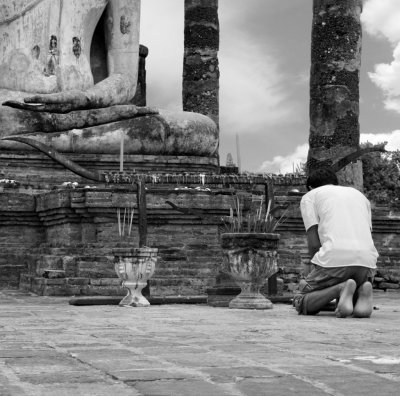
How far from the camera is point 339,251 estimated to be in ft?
22.0

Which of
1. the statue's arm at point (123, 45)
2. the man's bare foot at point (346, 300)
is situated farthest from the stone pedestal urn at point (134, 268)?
Answer: the statue's arm at point (123, 45)

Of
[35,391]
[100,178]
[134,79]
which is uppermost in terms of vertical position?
[134,79]

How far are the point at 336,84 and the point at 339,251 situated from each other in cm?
708

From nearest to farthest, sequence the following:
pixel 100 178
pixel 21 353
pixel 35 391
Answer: pixel 35 391 < pixel 21 353 < pixel 100 178

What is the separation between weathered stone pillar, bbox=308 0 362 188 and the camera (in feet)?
43.8

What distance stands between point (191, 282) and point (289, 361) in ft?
20.4

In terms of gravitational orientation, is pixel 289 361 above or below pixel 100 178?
below

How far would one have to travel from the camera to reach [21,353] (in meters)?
4.29

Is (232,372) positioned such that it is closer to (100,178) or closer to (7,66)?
(100,178)

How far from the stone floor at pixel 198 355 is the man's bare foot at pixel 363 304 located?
3.7 inches

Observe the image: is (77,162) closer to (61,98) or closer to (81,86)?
(61,98)

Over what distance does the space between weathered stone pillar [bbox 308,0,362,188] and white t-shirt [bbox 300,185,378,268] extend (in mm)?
6447

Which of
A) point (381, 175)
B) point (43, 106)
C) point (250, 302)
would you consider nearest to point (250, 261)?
point (250, 302)

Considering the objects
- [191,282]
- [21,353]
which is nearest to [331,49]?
[191,282]
